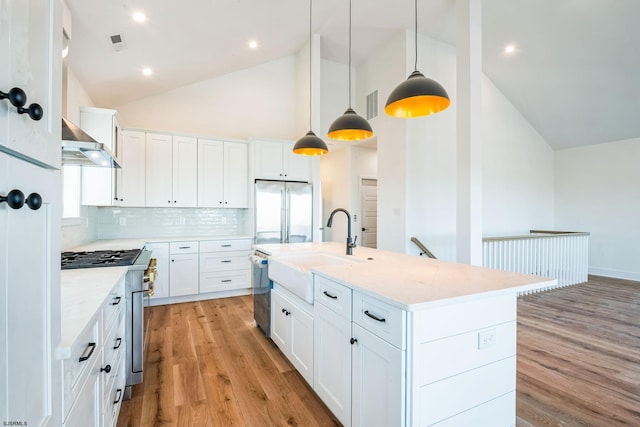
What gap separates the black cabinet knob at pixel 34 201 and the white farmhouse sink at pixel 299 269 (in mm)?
1490

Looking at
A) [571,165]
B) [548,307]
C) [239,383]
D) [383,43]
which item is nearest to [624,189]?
[571,165]

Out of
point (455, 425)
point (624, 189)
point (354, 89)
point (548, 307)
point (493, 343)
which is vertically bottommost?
point (548, 307)

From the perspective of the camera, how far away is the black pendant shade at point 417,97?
1.88 m

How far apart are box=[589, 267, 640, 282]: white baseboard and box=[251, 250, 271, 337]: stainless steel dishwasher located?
23.7 feet

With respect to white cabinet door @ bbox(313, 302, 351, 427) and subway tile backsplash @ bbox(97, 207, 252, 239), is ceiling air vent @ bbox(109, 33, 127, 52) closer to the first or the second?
subway tile backsplash @ bbox(97, 207, 252, 239)

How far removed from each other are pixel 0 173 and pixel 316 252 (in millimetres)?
2382

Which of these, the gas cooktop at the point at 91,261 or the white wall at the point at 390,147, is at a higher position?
the white wall at the point at 390,147

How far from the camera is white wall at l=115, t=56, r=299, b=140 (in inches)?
180

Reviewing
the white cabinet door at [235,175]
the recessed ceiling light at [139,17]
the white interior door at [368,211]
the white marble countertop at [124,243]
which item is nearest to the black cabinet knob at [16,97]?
the recessed ceiling light at [139,17]

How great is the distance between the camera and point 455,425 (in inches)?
53.1

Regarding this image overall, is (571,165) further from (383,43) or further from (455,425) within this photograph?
(455,425)

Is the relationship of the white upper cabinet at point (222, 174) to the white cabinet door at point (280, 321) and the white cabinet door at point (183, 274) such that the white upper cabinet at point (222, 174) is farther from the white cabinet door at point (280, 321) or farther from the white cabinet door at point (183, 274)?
the white cabinet door at point (280, 321)

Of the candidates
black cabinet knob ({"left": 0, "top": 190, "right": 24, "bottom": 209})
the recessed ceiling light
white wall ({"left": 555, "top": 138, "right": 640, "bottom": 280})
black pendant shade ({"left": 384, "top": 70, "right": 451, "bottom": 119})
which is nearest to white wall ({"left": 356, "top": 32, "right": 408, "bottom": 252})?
black pendant shade ({"left": 384, "top": 70, "right": 451, "bottom": 119})

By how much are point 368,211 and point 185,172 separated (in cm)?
392
